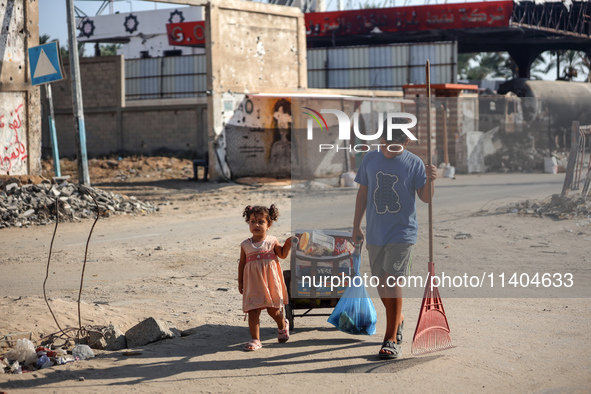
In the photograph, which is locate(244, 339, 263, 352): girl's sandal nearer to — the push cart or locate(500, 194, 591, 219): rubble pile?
the push cart

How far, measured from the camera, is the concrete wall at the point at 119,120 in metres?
24.7

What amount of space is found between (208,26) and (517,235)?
460 inches

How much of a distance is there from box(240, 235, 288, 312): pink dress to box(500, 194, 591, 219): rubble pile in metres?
7.47

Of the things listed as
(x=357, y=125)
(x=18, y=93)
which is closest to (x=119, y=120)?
(x=18, y=93)

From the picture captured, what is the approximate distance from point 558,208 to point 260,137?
11.0 meters

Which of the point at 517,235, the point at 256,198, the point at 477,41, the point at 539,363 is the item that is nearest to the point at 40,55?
the point at 256,198

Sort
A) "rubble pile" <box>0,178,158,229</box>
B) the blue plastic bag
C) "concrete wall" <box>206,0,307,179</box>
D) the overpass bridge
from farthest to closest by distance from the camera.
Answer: the overpass bridge < "concrete wall" <box>206,0,307,179</box> < "rubble pile" <box>0,178,158,229</box> < the blue plastic bag

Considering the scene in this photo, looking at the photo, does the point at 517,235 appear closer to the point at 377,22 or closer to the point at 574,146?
the point at 574,146

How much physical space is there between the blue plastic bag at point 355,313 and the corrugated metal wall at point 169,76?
28.4 metres

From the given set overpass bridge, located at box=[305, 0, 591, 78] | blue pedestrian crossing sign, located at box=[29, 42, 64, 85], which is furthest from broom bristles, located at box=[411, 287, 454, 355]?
overpass bridge, located at box=[305, 0, 591, 78]

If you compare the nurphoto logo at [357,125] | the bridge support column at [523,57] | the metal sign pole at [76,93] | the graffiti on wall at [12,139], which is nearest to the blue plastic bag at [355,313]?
the nurphoto logo at [357,125]

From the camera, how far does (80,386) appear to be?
4.08 meters

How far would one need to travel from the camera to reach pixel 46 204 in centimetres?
1227

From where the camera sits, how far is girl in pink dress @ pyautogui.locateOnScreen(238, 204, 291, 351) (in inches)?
192
